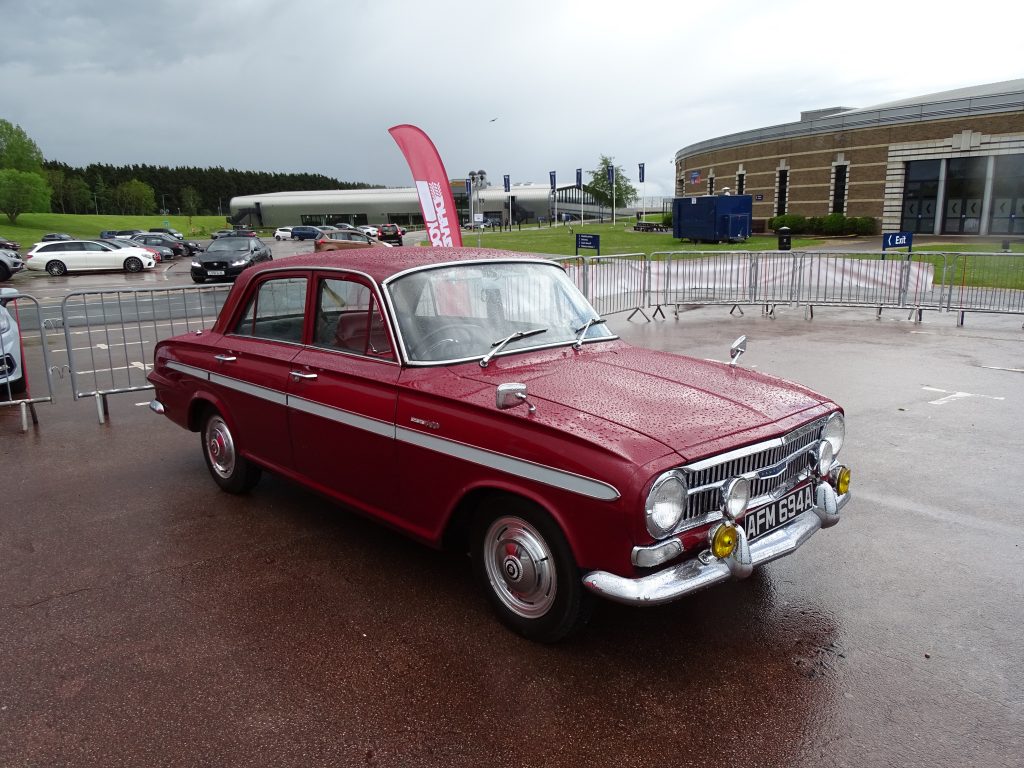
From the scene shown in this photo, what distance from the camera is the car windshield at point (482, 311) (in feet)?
13.3

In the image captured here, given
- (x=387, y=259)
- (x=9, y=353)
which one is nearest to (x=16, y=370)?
(x=9, y=353)

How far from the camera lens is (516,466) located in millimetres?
3270

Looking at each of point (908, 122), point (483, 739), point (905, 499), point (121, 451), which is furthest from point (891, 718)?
point (908, 122)

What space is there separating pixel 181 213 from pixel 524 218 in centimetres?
7498

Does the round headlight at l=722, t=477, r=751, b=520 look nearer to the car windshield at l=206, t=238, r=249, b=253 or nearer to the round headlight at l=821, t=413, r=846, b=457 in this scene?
the round headlight at l=821, t=413, r=846, b=457

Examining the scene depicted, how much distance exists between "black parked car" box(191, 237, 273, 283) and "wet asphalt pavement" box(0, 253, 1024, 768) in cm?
2094

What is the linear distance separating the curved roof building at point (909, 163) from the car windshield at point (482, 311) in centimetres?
4702

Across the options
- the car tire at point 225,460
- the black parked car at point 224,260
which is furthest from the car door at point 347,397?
the black parked car at point 224,260

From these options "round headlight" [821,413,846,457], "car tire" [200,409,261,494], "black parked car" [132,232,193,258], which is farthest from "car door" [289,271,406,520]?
"black parked car" [132,232,193,258]

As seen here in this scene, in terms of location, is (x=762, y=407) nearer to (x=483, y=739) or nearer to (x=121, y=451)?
(x=483, y=739)

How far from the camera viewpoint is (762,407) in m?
3.60

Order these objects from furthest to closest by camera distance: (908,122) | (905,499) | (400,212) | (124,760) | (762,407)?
(400,212)
(908,122)
(905,499)
(762,407)
(124,760)

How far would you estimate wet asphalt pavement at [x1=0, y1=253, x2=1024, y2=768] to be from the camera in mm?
2857

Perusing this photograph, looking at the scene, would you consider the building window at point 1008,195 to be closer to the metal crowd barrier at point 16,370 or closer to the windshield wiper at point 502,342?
the windshield wiper at point 502,342
